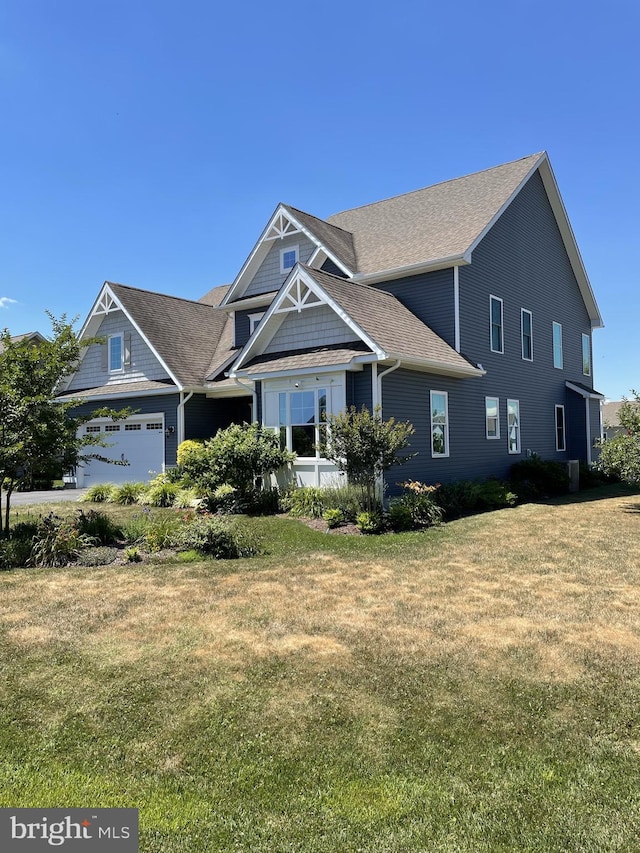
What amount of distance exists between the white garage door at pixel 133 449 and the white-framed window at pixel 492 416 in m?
11.0

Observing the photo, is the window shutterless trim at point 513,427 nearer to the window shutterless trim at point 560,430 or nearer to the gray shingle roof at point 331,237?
the window shutterless trim at point 560,430

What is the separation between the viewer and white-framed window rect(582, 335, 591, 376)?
2581cm

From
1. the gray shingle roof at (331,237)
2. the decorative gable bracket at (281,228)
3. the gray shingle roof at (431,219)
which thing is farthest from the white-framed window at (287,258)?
the gray shingle roof at (431,219)

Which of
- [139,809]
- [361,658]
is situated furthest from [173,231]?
[139,809]

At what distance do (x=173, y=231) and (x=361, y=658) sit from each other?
18.2m

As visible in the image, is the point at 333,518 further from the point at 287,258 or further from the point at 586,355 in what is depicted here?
the point at 586,355

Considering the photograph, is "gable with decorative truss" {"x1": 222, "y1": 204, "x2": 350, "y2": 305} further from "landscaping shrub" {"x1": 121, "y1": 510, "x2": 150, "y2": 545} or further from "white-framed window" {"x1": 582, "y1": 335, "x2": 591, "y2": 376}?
"white-framed window" {"x1": 582, "y1": 335, "x2": 591, "y2": 376}

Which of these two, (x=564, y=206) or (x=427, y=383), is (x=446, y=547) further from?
(x=564, y=206)

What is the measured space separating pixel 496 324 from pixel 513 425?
3.63 metres

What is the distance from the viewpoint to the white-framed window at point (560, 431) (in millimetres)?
23406

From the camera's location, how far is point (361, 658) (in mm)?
4996

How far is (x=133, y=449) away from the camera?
21.0 meters

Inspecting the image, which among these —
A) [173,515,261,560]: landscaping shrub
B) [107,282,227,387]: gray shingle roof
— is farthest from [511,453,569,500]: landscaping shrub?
[173,515,261,560]: landscaping shrub

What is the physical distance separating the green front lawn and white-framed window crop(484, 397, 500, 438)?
35.7ft
